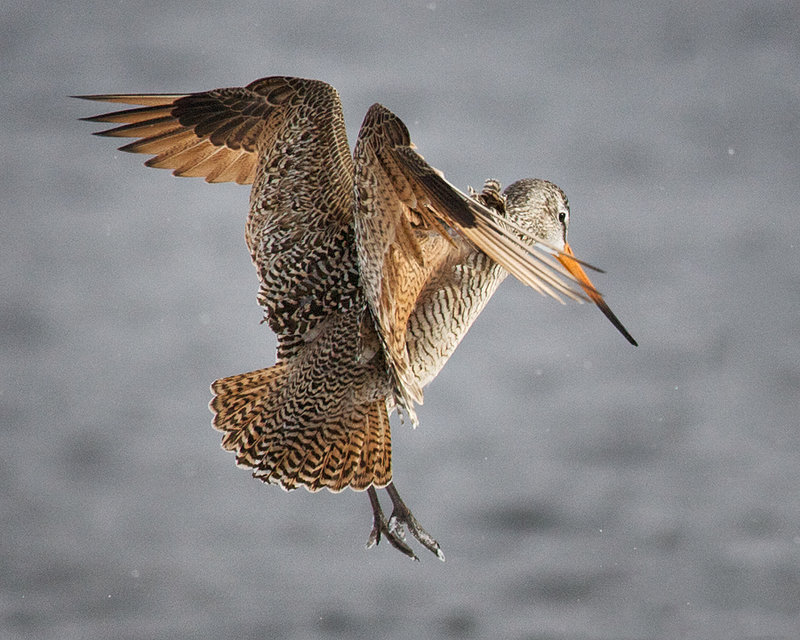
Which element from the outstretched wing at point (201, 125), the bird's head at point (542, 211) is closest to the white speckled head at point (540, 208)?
the bird's head at point (542, 211)

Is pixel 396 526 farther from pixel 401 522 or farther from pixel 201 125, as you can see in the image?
pixel 201 125

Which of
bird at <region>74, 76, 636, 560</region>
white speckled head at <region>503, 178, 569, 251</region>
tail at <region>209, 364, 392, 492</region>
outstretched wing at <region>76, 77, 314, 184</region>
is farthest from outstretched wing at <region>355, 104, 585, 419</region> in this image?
outstretched wing at <region>76, 77, 314, 184</region>

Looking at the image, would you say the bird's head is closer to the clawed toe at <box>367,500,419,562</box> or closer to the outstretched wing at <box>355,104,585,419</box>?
the outstretched wing at <box>355,104,585,419</box>

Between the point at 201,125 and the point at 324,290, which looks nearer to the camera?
the point at 324,290

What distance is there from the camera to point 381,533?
4.34 metres

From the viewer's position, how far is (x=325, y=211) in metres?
4.00

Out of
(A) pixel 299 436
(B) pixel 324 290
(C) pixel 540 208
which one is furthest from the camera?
(C) pixel 540 208

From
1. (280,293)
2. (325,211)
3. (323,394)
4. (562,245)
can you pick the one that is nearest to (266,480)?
(323,394)

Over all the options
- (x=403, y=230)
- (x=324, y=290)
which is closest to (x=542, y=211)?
(x=324, y=290)

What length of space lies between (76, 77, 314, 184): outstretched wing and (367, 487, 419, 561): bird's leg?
1334mm

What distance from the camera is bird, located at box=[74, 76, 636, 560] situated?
12.4 ft

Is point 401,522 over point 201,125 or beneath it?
beneath

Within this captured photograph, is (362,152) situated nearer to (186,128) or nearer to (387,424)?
(387,424)

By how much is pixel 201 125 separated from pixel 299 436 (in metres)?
1.29
